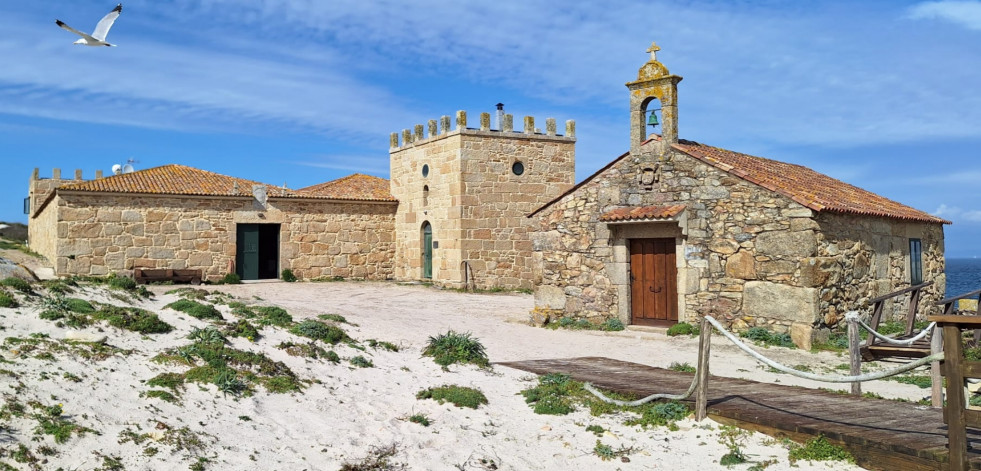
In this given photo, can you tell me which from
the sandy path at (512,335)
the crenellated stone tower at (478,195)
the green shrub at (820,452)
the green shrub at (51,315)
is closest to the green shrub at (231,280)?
the sandy path at (512,335)

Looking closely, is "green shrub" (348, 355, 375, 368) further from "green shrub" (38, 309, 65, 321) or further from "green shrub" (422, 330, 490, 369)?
"green shrub" (38, 309, 65, 321)

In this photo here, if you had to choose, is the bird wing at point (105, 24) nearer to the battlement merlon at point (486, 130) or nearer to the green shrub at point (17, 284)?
the green shrub at point (17, 284)

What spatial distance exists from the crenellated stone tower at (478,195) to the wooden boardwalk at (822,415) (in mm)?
13644

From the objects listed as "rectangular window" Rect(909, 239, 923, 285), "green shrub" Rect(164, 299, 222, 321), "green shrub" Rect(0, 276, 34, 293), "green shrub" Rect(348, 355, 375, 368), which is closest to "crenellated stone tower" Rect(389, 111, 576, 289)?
"rectangular window" Rect(909, 239, 923, 285)

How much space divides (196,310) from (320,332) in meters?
1.72

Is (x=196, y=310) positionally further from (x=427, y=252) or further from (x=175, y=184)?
(x=427, y=252)

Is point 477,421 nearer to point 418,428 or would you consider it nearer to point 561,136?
point 418,428

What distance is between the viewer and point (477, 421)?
24.4 feet

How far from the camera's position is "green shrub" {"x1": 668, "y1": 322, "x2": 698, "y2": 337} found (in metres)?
13.5

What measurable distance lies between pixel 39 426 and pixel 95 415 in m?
0.49

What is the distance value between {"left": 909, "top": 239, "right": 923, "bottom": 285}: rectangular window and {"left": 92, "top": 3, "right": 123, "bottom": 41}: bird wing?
52.2ft

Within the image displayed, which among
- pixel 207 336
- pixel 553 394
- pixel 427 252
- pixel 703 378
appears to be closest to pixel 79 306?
pixel 207 336

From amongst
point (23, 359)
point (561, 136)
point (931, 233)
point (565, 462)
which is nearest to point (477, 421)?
point (565, 462)

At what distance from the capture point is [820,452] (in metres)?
6.07
